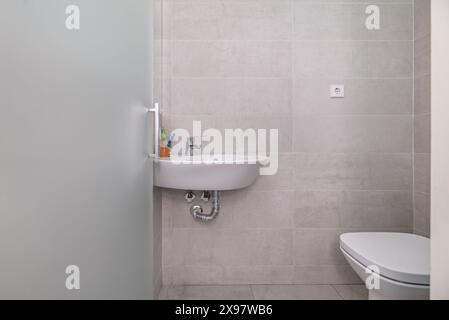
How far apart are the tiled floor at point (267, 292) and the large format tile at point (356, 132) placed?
2.76 ft

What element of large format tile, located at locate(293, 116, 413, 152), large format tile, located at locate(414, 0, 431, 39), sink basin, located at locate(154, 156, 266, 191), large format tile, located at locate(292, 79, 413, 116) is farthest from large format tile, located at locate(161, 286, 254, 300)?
large format tile, located at locate(414, 0, 431, 39)

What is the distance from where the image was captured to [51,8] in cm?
46

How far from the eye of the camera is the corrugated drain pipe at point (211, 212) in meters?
1.83

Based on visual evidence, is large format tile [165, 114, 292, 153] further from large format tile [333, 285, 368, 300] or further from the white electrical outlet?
large format tile [333, 285, 368, 300]

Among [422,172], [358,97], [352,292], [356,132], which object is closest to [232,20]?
[358,97]

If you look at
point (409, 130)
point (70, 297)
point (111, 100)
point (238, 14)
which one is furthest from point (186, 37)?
point (70, 297)

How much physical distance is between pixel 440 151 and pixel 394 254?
85cm

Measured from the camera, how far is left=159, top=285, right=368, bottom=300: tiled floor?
174 centimetres

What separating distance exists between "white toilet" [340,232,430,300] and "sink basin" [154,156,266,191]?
22.7 inches

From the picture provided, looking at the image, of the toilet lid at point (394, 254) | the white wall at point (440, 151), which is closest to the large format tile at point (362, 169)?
the toilet lid at point (394, 254)

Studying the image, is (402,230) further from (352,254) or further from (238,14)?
(238,14)

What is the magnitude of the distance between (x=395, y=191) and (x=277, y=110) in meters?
0.88

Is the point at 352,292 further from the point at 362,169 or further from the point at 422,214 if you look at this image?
the point at 362,169

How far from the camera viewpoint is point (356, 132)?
188 centimetres
